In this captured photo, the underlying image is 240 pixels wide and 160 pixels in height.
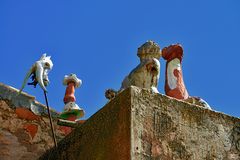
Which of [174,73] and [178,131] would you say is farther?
[174,73]

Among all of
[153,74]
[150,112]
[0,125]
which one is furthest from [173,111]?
[0,125]

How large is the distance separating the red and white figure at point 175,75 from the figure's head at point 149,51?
8.7 inches

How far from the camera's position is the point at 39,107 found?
516cm

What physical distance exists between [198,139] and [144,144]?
33 centimetres

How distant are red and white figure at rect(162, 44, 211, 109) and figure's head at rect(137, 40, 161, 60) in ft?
0.72

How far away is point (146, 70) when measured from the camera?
3227 mm

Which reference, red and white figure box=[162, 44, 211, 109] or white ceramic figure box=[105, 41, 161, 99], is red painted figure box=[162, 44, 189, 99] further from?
white ceramic figure box=[105, 41, 161, 99]

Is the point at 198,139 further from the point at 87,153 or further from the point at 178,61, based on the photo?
the point at 178,61

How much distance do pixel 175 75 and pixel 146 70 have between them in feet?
1.83

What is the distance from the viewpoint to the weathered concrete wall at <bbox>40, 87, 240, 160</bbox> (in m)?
2.34

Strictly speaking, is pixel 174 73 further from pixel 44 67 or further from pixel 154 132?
pixel 154 132

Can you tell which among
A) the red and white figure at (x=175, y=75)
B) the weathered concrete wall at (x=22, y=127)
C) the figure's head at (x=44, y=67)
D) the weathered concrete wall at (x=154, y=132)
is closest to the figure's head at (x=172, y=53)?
the red and white figure at (x=175, y=75)

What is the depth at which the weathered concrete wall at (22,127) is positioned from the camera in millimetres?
4816

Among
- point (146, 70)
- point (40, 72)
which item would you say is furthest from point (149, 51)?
point (40, 72)
